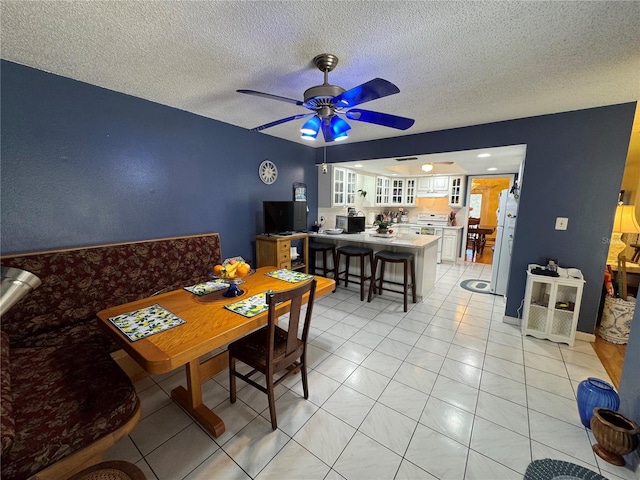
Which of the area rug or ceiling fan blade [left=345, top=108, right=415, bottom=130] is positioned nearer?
ceiling fan blade [left=345, top=108, right=415, bottom=130]

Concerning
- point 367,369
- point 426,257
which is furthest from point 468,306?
point 367,369

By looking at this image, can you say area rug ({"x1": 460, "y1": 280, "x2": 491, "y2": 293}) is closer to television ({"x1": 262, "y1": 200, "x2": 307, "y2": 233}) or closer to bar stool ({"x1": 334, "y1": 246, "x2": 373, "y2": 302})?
bar stool ({"x1": 334, "y1": 246, "x2": 373, "y2": 302})

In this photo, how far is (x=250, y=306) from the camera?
1.74 metres

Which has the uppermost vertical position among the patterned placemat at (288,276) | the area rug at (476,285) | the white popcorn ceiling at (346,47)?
the white popcorn ceiling at (346,47)

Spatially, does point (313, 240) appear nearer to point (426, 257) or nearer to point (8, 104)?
point (426, 257)

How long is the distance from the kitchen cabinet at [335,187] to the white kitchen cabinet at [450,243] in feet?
8.09

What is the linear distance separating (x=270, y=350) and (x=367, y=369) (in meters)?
1.11

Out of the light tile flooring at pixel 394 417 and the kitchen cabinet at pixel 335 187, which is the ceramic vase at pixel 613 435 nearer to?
the light tile flooring at pixel 394 417

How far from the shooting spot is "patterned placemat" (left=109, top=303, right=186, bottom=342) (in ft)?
4.67

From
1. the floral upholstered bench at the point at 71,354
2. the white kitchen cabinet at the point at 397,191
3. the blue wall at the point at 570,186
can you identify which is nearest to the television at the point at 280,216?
the floral upholstered bench at the point at 71,354

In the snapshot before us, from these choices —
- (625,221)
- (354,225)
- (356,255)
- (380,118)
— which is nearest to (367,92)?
(380,118)

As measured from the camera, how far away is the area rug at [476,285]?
14.0ft

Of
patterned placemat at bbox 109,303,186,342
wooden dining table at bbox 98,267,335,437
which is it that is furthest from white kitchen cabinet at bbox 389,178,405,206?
patterned placemat at bbox 109,303,186,342

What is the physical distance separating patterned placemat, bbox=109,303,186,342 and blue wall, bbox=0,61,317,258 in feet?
4.04
